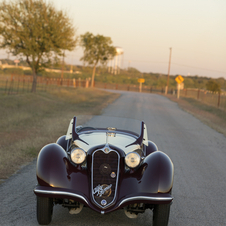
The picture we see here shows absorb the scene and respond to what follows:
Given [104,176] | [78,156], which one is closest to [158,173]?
[104,176]

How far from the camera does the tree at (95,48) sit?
5497 centimetres

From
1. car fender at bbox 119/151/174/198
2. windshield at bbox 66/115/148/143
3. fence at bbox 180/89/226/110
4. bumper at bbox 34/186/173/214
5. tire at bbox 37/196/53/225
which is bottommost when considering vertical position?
tire at bbox 37/196/53/225

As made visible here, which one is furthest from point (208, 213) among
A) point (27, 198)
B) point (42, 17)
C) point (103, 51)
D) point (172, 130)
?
point (103, 51)

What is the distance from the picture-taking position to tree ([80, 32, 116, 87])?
180 ft

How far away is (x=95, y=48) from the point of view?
55219mm

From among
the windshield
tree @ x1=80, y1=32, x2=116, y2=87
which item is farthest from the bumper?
tree @ x1=80, y1=32, x2=116, y2=87

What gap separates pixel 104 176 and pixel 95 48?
5290 cm

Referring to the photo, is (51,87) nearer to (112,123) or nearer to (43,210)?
(112,123)

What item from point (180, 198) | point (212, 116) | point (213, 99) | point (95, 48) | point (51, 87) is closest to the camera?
point (180, 198)

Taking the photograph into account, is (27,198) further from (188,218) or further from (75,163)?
(188,218)

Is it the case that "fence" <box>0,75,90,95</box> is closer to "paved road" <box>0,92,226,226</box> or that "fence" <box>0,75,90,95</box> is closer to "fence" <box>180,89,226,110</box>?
"paved road" <box>0,92,226,226</box>

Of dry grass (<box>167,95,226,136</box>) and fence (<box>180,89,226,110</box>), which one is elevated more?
fence (<box>180,89,226,110</box>)

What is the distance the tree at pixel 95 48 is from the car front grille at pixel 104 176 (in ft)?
171

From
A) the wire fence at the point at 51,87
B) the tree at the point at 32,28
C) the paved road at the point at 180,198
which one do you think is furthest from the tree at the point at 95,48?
the paved road at the point at 180,198
